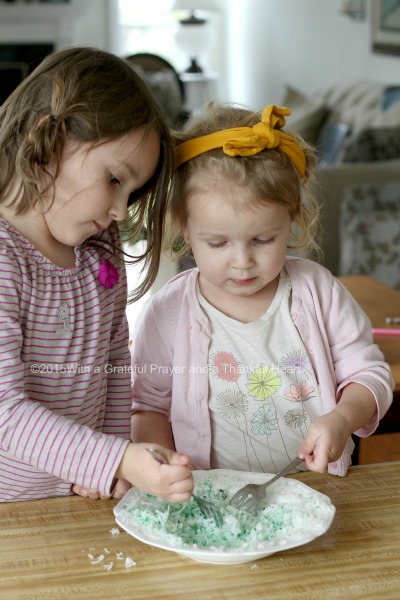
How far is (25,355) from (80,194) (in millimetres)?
225

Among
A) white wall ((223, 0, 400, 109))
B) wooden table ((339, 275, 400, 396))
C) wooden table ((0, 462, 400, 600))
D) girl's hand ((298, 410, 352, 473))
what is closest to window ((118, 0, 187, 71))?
white wall ((223, 0, 400, 109))

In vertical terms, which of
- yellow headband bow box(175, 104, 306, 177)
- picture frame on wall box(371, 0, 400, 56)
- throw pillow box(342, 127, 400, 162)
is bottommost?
throw pillow box(342, 127, 400, 162)

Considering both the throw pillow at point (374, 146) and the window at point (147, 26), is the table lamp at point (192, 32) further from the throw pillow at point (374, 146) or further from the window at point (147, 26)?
the throw pillow at point (374, 146)

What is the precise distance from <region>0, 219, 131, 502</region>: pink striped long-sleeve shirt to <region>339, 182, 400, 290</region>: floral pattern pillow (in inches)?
76.4

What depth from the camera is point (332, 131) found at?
4.96 metres

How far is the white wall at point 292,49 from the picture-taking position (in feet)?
19.1

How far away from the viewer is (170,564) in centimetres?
101

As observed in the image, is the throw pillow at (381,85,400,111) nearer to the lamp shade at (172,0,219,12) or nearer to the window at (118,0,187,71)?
the lamp shade at (172,0,219,12)

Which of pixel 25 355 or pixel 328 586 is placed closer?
pixel 328 586

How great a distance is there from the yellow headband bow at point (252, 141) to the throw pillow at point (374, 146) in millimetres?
2798

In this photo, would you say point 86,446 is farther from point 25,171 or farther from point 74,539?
point 25,171

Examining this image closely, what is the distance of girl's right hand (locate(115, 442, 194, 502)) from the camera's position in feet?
3.35

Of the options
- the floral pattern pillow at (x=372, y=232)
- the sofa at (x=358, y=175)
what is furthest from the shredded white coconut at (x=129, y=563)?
the floral pattern pillow at (x=372, y=232)

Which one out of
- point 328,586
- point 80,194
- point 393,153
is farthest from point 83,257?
point 393,153
